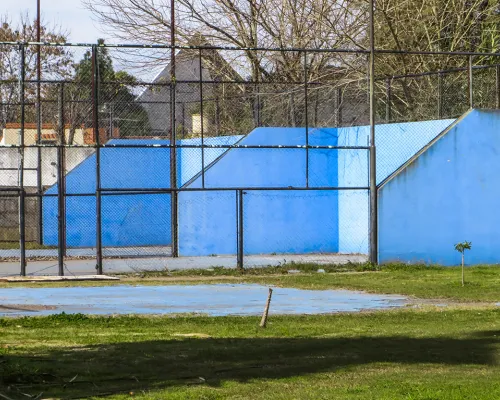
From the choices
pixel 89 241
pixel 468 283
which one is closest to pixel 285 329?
pixel 468 283

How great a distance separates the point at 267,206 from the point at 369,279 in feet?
21.5

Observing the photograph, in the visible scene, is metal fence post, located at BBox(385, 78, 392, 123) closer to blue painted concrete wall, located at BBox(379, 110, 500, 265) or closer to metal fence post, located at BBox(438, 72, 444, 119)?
metal fence post, located at BBox(438, 72, 444, 119)

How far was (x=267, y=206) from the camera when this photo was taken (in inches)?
1069

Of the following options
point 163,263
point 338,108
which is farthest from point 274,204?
point 163,263

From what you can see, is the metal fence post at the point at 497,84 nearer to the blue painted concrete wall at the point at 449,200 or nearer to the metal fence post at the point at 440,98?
the blue painted concrete wall at the point at 449,200

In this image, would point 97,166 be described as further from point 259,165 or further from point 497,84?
point 497,84

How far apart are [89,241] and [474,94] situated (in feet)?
35.6

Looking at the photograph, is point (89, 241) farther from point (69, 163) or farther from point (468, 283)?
point (468, 283)

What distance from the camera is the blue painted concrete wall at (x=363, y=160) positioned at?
25422 millimetres

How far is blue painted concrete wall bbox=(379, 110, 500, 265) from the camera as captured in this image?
24281 mm

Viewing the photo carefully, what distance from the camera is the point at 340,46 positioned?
3006 cm

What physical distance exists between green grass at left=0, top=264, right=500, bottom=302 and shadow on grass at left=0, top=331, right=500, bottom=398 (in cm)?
562

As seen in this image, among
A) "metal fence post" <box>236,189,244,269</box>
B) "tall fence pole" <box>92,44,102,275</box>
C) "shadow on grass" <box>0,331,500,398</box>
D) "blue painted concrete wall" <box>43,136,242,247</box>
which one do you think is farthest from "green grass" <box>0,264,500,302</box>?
"blue painted concrete wall" <box>43,136,242,247</box>

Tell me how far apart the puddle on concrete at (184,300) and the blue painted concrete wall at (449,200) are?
554cm
